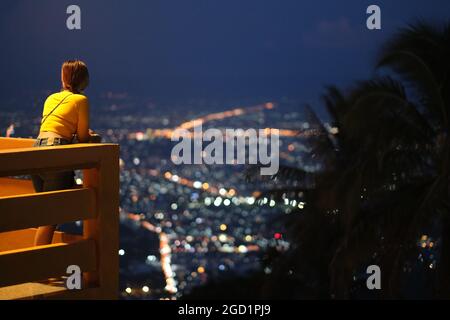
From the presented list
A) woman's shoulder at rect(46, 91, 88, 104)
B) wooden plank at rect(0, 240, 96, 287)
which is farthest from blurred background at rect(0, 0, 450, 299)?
wooden plank at rect(0, 240, 96, 287)

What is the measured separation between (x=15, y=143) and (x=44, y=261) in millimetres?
1326

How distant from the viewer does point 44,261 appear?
18.5ft

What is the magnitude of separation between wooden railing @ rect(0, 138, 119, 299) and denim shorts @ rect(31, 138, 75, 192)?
0.11 meters

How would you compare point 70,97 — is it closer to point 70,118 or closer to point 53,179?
point 70,118

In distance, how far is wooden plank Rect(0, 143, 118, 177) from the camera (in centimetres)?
534

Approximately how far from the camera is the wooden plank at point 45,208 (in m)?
5.36

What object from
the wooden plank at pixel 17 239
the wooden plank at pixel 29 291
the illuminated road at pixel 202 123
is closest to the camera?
the wooden plank at pixel 29 291

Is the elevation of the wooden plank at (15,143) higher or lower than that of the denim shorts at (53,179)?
higher

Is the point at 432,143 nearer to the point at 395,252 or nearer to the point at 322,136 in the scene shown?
the point at 395,252

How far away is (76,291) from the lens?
5934 mm

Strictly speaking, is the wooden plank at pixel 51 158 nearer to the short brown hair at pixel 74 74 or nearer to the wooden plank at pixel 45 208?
the wooden plank at pixel 45 208

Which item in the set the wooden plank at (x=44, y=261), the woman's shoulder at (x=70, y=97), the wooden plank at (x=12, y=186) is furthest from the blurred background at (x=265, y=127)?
the wooden plank at (x=44, y=261)

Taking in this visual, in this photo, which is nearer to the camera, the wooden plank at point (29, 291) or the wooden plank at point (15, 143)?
the wooden plank at point (29, 291)

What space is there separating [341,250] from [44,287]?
→ 31.9ft
